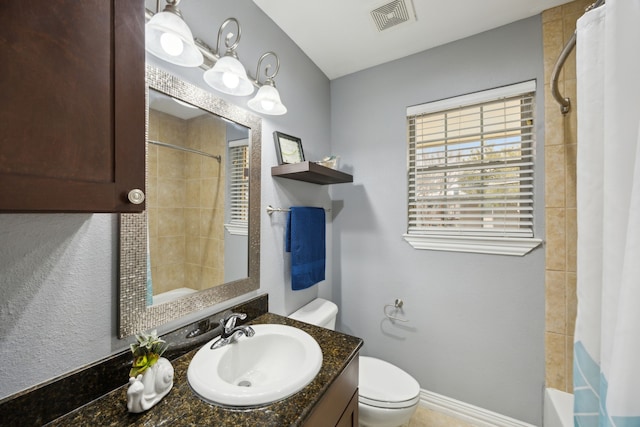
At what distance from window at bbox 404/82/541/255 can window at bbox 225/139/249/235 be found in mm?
1134

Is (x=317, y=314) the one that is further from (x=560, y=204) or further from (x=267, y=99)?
(x=560, y=204)

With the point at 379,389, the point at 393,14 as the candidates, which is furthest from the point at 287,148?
the point at 379,389

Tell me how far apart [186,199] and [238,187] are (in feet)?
0.88

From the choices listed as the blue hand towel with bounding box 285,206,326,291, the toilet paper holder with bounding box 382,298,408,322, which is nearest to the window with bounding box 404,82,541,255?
the toilet paper holder with bounding box 382,298,408,322

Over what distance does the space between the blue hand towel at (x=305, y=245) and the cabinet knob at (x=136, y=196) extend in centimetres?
98

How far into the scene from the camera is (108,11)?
0.46 meters

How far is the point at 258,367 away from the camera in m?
1.02

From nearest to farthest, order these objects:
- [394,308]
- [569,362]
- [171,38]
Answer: [171,38]
[569,362]
[394,308]

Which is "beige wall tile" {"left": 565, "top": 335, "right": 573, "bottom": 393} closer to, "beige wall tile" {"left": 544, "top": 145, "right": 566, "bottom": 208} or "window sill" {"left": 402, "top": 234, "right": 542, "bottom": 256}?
"window sill" {"left": 402, "top": 234, "right": 542, "bottom": 256}

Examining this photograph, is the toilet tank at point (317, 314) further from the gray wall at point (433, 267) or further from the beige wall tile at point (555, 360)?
the beige wall tile at point (555, 360)

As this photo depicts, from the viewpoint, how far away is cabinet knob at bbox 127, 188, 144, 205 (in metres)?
0.50

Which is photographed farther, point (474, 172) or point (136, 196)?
point (474, 172)

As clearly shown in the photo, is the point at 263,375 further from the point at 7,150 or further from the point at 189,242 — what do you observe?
the point at 7,150

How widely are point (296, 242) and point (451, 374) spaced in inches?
53.5
